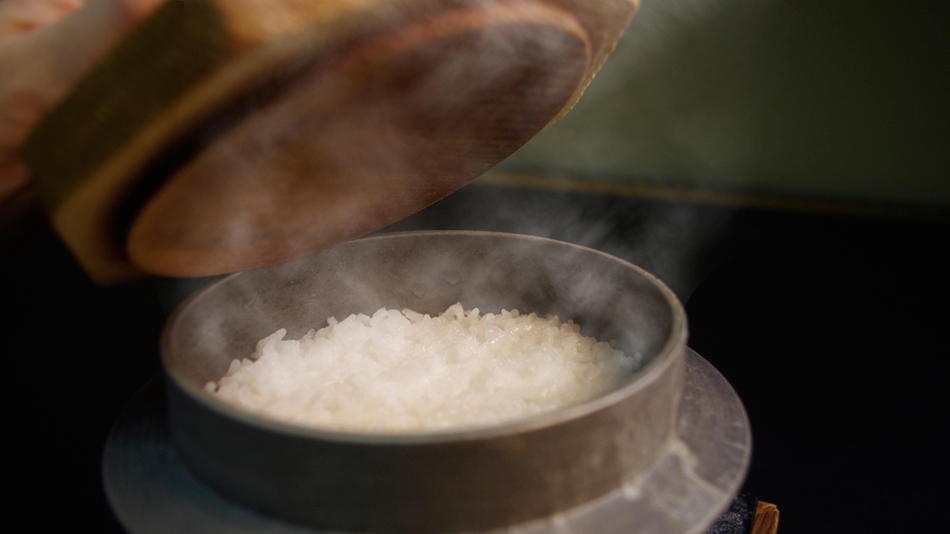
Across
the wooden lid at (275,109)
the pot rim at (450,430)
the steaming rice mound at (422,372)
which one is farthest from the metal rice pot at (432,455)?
the wooden lid at (275,109)

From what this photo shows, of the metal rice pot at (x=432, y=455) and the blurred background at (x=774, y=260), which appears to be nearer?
the metal rice pot at (x=432, y=455)

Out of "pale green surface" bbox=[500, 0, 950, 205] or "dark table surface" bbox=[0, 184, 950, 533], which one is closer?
"pale green surface" bbox=[500, 0, 950, 205]

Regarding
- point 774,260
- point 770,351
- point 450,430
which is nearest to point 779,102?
point 774,260

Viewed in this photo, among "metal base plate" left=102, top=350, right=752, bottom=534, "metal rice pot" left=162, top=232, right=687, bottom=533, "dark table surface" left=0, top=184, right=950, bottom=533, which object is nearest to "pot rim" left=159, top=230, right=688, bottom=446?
"metal rice pot" left=162, top=232, right=687, bottom=533

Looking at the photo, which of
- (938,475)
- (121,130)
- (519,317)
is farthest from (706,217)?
(121,130)

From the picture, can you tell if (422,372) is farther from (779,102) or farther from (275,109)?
(779,102)

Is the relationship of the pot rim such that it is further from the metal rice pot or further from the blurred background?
the blurred background

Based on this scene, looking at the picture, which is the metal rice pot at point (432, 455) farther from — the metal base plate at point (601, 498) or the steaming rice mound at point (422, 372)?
the steaming rice mound at point (422, 372)
